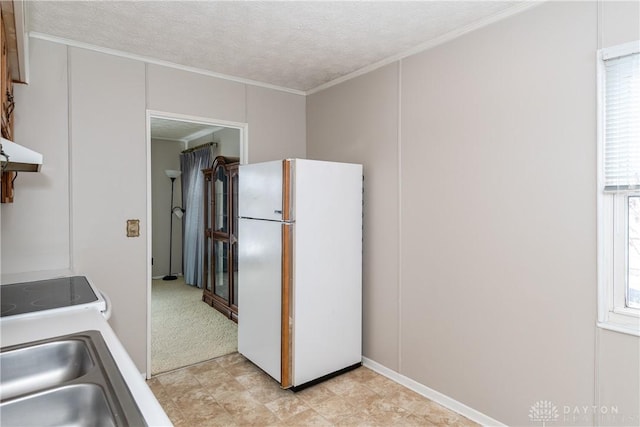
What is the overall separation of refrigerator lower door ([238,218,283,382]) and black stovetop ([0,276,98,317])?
116cm

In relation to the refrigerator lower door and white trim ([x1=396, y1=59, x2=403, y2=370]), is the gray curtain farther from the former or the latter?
white trim ([x1=396, y1=59, x2=403, y2=370])

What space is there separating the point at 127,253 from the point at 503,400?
108 inches

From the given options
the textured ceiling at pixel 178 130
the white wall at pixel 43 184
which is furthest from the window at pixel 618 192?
the textured ceiling at pixel 178 130

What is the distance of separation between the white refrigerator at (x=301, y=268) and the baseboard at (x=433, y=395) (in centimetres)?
17

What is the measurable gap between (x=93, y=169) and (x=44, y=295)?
42.5 inches

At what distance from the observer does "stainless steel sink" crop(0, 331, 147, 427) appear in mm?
944

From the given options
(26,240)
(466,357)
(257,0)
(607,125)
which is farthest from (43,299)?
(607,125)

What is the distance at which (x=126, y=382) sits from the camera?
100cm

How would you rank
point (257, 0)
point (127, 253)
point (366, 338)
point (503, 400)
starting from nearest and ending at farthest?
1. point (257, 0)
2. point (503, 400)
3. point (127, 253)
4. point (366, 338)

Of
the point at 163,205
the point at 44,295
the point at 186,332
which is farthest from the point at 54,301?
the point at 163,205

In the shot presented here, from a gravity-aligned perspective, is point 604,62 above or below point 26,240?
above

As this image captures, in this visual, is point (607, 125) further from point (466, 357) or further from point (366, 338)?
point (366, 338)

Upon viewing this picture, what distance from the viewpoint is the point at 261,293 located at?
292 centimetres

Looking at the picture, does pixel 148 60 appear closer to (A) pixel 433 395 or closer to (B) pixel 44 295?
(B) pixel 44 295
